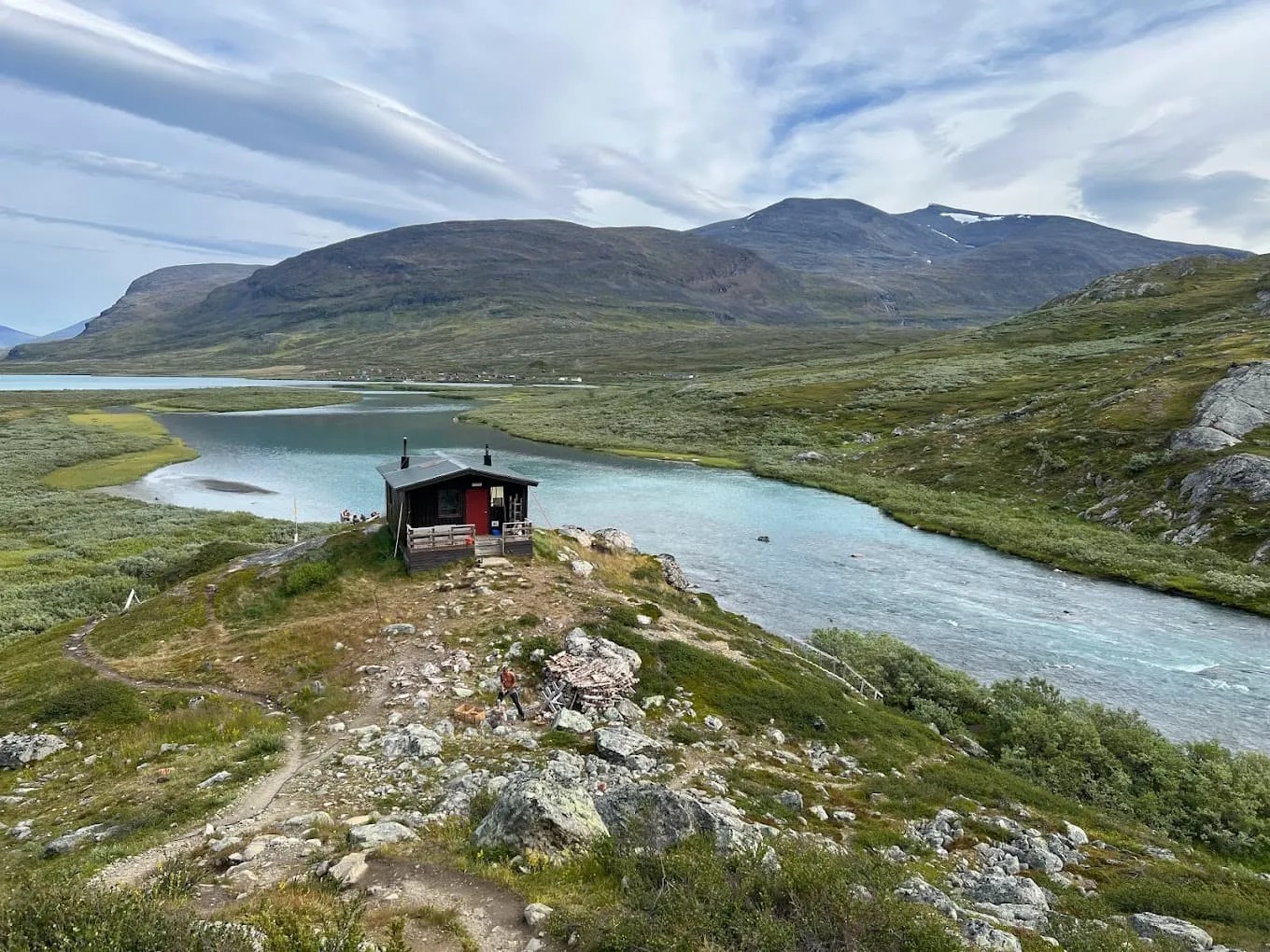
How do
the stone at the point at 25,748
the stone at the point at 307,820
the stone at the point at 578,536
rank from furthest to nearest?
1. the stone at the point at 578,536
2. the stone at the point at 25,748
3. the stone at the point at 307,820

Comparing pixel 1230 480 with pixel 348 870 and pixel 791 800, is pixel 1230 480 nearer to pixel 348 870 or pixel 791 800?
pixel 791 800

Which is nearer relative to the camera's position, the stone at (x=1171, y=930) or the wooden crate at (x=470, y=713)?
the stone at (x=1171, y=930)

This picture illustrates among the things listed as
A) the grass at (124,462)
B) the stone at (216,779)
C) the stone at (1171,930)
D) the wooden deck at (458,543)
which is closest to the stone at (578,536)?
the wooden deck at (458,543)

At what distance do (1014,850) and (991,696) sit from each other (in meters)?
14.2

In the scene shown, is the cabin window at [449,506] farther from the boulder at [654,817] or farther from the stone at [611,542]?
the boulder at [654,817]

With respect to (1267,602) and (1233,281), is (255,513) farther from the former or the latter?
(1233,281)

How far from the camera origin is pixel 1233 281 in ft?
591

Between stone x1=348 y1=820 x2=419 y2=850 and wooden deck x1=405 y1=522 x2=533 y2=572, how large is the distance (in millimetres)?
18534

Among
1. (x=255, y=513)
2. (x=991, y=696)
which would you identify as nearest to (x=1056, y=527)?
(x=991, y=696)

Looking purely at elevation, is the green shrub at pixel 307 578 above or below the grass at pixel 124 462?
above

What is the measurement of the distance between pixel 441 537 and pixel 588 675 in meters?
12.6

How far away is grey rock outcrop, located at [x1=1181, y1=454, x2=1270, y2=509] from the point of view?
186ft

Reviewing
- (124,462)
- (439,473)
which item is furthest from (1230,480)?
(124,462)

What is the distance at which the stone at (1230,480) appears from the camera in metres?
56.8
